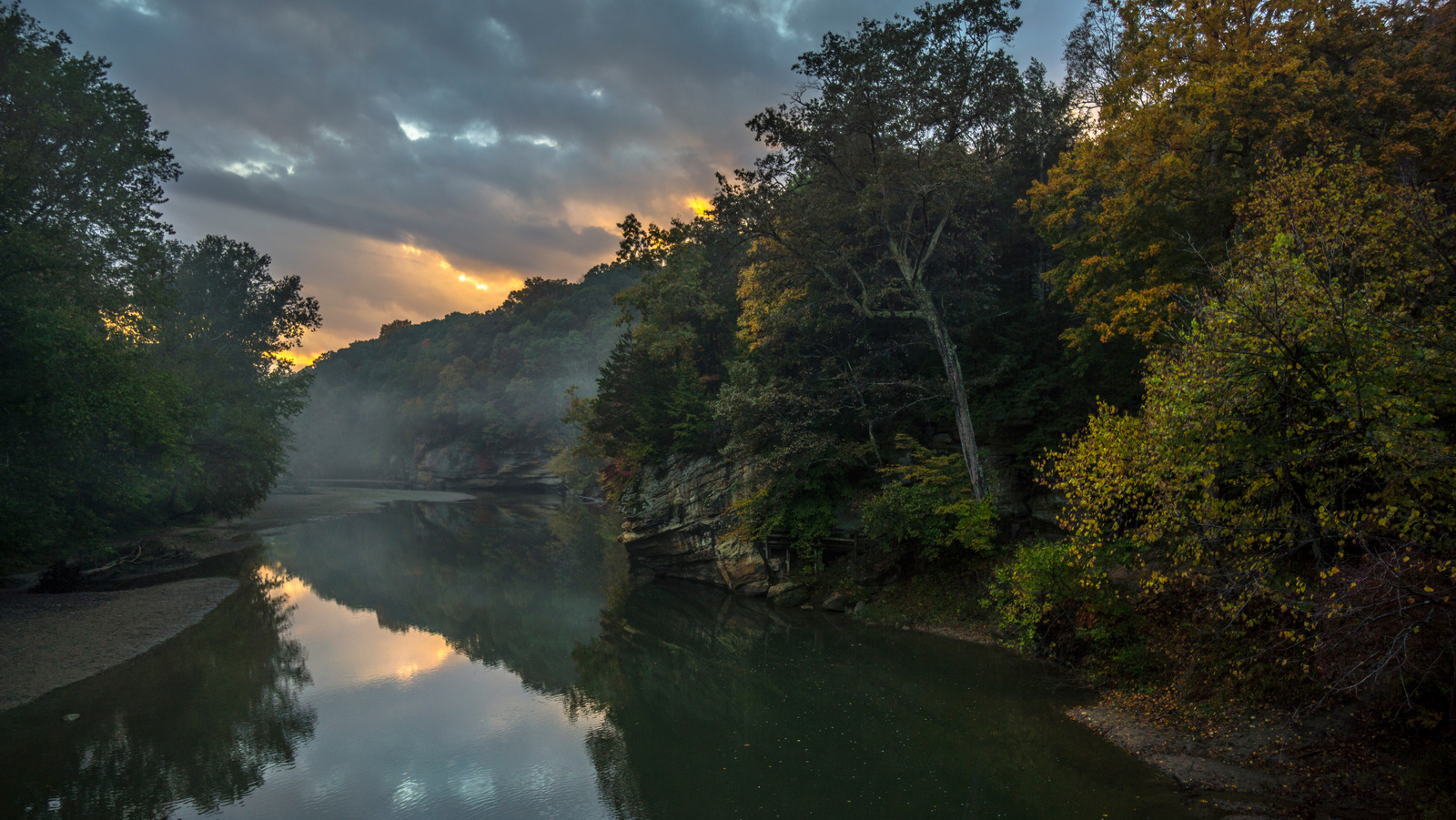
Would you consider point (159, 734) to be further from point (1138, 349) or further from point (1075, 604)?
point (1138, 349)

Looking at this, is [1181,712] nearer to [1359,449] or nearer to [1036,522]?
[1359,449]

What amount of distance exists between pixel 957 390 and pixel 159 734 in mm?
22101

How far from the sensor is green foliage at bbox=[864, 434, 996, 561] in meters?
19.8

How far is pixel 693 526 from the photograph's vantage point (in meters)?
28.8

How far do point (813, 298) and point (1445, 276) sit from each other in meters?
19.9

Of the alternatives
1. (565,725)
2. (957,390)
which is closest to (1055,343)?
(957,390)

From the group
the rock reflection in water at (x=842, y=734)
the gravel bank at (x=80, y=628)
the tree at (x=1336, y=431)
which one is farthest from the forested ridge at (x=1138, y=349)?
the gravel bank at (x=80, y=628)

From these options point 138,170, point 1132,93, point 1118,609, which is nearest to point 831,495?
point 1118,609

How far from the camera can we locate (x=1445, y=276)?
27.6 ft

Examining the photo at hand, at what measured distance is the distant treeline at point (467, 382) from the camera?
85.4 meters

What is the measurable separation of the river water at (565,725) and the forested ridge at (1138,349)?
3.20m

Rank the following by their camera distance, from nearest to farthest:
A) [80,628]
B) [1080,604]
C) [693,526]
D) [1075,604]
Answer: [1080,604] → [1075,604] → [80,628] → [693,526]

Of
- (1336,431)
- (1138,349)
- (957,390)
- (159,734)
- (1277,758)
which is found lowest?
(159,734)

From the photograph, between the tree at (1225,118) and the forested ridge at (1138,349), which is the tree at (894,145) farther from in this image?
the tree at (1225,118)
